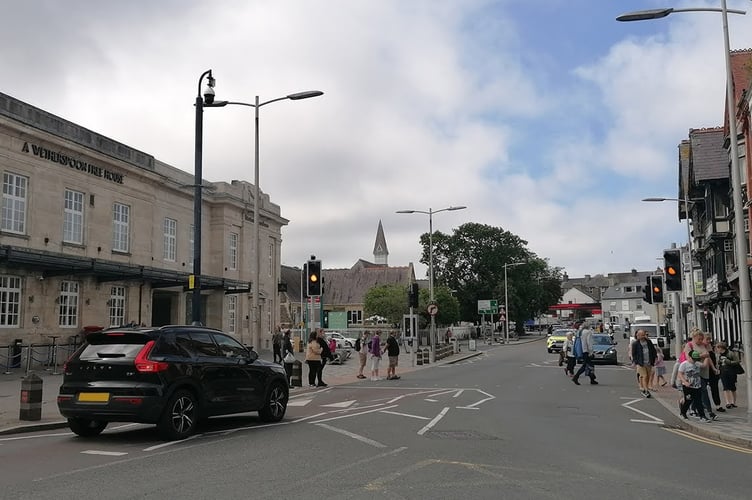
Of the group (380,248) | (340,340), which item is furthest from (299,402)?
(380,248)

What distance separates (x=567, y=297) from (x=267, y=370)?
15592 cm

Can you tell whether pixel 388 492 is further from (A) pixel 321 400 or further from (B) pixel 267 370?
(A) pixel 321 400

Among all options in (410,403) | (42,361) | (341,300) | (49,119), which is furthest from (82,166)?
(341,300)

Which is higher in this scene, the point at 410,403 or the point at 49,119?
the point at 49,119

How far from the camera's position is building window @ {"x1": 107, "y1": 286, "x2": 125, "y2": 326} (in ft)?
105

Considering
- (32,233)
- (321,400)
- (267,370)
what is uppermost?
(32,233)

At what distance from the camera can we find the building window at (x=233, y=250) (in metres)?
43.4

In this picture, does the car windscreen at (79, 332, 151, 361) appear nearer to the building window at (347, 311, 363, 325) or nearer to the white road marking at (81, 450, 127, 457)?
the white road marking at (81, 450, 127, 457)

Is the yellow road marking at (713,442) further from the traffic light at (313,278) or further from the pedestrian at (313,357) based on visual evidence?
the traffic light at (313,278)

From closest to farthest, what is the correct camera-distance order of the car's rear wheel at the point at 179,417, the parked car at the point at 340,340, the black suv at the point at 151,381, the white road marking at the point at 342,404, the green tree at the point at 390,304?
the black suv at the point at 151,381
the car's rear wheel at the point at 179,417
the white road marking at the point at 342,404
the parked car at the point at 340,340
the green tree at the point at 390,304

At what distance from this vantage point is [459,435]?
10820 mm

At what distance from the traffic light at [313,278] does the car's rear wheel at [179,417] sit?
10261mm

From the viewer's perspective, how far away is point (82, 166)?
A: 99.0ft

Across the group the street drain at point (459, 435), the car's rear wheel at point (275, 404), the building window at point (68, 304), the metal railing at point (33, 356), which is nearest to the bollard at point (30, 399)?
the car's rear wheel at point (275, 404)
